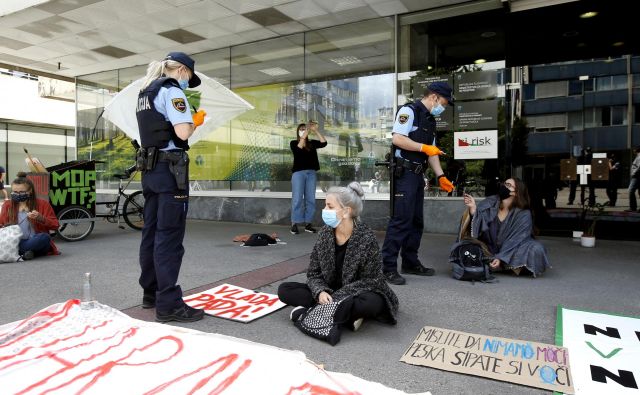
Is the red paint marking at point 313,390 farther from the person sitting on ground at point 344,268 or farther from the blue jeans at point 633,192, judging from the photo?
the blue jeans at point 633,192

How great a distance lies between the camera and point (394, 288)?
391 centimetres

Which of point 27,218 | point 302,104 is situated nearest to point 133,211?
point 27,218

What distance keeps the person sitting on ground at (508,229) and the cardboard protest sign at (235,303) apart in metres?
2.00

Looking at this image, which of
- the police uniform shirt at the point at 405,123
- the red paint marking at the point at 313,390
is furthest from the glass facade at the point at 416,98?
the red paint marking at the point at 313,390

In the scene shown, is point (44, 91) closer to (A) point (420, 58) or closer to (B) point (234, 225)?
(B) point (234, 225)

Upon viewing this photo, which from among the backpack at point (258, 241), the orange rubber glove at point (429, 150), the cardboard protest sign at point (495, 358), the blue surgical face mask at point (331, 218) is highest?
the orange rubber glove at point (429, 150)

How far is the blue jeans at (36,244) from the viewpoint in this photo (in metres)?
5.17

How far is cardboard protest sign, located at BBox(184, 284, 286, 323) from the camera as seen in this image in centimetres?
315

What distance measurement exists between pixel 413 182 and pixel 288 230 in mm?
4289

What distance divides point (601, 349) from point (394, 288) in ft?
5.49

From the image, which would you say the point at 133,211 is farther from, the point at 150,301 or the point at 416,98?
the point at 416,98

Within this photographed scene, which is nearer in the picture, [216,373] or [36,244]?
[216,373]

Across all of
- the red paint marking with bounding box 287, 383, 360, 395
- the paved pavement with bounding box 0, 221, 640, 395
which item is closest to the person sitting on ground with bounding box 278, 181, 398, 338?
the paved pavement with bounding box 0, 221, 640, 395

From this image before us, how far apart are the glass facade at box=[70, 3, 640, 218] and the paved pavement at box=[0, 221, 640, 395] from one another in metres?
1.61
